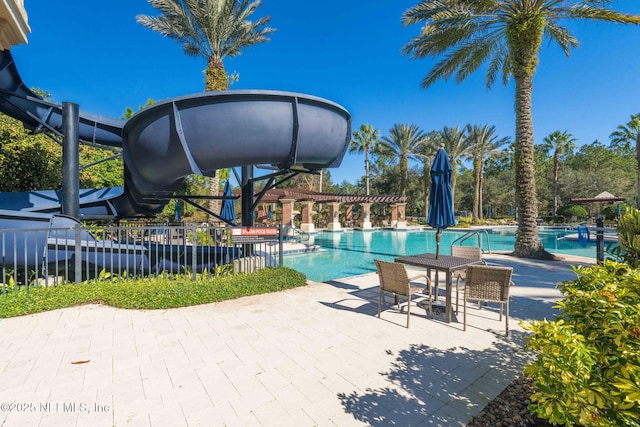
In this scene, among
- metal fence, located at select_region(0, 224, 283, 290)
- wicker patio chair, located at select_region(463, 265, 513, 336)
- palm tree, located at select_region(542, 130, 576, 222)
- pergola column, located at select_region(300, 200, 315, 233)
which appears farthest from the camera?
palm tree, located at select_region(542, 130, 576, 222)

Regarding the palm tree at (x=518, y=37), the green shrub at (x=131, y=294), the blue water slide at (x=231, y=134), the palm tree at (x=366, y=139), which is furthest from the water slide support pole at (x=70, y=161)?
the palm tree at (x=366, y=139)

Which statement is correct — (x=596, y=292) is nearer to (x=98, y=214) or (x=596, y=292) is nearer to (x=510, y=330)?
(x=510, y=330)

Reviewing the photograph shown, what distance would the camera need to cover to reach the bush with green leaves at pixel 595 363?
4.75 ft

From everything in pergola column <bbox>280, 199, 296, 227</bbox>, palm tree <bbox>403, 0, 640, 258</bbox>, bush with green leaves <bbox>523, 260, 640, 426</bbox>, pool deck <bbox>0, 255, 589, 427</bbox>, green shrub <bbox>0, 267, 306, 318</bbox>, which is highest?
palm tree <bbox>403, 0, 640, 258</bbox>

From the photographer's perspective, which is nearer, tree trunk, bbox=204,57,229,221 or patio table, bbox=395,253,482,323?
patio table, bbox=395,253,482,323

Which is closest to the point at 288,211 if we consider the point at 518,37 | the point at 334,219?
the point at 334,219

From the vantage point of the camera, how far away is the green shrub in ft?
17.1

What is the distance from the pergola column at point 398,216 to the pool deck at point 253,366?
2746cm

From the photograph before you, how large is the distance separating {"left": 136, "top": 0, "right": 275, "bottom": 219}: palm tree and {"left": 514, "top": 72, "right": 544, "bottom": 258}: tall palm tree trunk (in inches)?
533

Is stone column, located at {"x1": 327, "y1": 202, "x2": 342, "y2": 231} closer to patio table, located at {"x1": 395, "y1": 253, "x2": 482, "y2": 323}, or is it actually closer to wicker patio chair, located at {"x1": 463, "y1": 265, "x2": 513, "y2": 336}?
patio table, located at {"x1": 395, "y1": 253, "x2": 482, "y2": 323}

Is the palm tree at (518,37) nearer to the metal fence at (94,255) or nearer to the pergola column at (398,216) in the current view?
the metal fence at (94,255)

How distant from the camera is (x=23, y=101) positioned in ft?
25.6

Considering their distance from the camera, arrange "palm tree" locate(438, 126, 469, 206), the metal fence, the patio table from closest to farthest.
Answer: the patio table → the metal fence → "palm tree" locate(438, 126, 469, 206)

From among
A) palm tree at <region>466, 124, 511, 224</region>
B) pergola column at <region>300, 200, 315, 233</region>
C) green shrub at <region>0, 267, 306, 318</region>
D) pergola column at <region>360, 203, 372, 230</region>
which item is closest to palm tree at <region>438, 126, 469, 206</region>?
palm tree at <region>466, 124, 511, 224</region>
